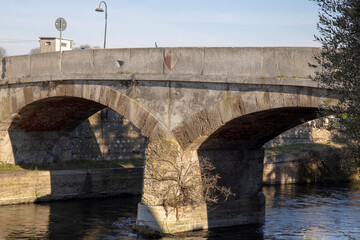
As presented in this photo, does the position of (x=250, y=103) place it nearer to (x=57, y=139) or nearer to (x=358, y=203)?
(x=358, y=203)

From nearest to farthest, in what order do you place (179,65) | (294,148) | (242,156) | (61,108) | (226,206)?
(179,65)
(226,206)
(242,156)
(61,108)
(294,148)

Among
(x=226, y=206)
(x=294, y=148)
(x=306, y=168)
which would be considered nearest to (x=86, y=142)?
(x=226, y=206)

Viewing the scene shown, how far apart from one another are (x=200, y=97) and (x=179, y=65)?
3.17 feet

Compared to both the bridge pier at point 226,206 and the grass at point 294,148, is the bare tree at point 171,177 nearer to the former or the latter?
the bridge pier at point 226,206

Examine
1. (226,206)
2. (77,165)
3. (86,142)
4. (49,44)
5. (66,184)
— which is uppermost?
(49,44)

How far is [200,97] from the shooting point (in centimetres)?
1297

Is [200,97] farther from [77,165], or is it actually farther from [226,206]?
[77,165]

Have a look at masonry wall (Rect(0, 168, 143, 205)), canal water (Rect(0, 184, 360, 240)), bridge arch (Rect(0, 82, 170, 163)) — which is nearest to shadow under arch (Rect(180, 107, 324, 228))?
canal water (Rect(0, 184, 360, 240))

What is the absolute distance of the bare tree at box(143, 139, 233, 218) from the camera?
43.8ft

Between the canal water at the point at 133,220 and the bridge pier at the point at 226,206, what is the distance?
0.90 ft

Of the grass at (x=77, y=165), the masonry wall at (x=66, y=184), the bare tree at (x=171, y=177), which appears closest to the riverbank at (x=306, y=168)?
the grass at (x=77, y=165)

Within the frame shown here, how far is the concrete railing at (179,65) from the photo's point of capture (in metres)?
11.6

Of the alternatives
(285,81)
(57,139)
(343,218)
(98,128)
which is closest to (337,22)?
(285,81)

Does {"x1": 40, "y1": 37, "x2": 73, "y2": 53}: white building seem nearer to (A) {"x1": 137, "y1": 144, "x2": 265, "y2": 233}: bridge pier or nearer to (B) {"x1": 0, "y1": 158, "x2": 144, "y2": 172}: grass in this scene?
(B) {"x1": 0, "y1": 158, "x2": 144, "y2": 172}: grass
